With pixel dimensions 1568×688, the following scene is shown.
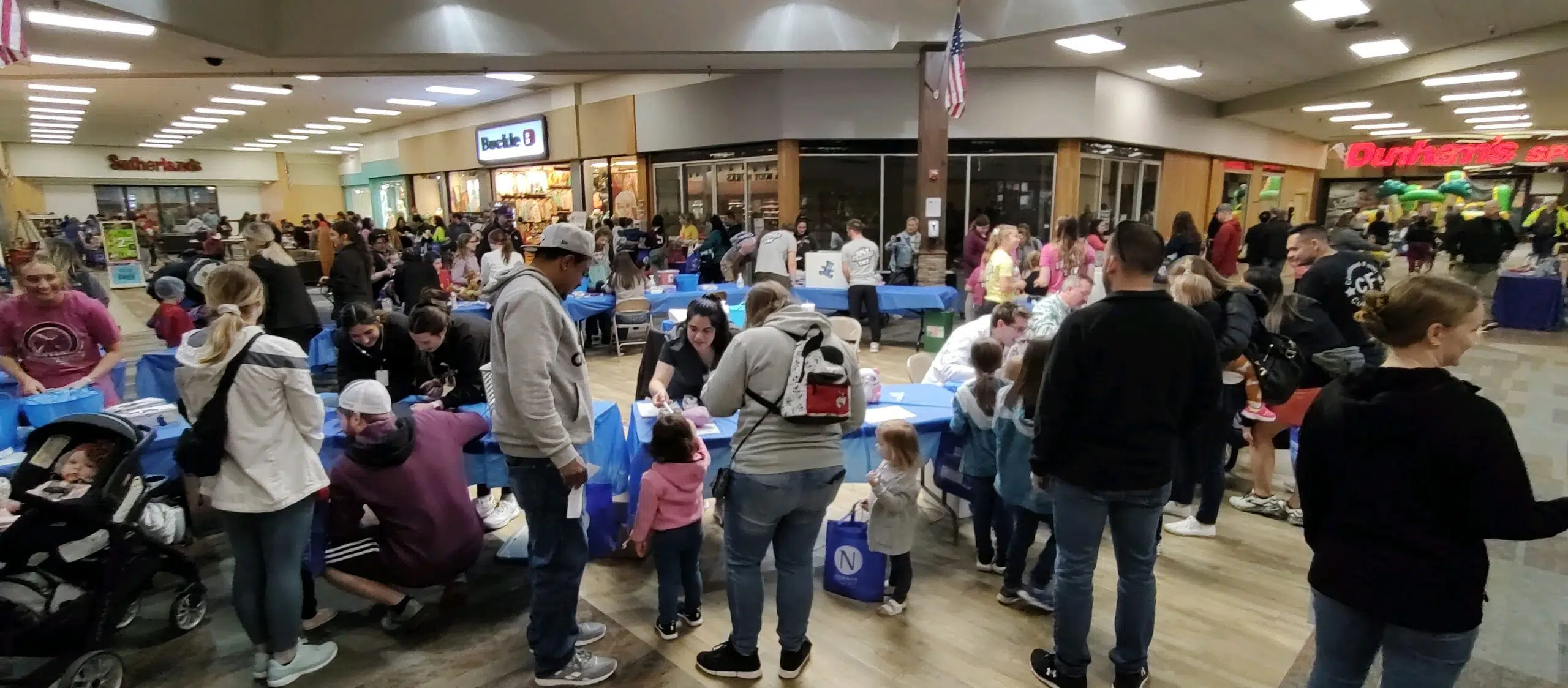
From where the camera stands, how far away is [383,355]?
384 cm

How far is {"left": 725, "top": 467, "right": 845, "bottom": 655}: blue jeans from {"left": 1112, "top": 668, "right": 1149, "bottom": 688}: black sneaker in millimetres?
1141

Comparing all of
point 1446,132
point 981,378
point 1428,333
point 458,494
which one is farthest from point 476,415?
point 1446,132

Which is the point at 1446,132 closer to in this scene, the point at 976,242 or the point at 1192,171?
the point at 1192,171

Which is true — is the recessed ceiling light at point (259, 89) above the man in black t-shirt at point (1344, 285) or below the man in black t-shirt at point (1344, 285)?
above

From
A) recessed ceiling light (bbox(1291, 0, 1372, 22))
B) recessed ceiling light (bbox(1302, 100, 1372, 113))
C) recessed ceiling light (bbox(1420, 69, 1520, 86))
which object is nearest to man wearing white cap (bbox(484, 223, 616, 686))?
recessed ceiling light (bbox(1291, 0, 1372, 22))

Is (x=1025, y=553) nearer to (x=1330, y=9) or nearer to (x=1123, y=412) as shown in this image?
(x=1123, y=412)

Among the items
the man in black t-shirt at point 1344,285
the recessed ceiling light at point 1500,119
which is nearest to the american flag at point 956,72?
the man in black t-shirt at point 1344,285

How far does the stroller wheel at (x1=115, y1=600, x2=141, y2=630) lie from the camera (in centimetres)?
311

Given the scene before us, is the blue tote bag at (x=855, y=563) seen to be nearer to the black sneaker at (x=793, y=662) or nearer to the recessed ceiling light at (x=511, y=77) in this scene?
the black sneaker at (x=793, y=662)

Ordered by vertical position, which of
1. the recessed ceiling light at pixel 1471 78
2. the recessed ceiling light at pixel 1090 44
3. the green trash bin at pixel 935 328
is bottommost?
the green trash bin at pixel 935 328

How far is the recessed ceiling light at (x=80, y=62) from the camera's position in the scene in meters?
9.56

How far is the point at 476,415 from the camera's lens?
11.3ft

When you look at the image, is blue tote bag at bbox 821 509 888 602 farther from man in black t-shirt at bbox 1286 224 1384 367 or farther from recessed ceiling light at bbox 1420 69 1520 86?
recessed ceiling light at bbox 1420 69 1520 86

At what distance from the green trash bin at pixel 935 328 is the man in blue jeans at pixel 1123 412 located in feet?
19.8
